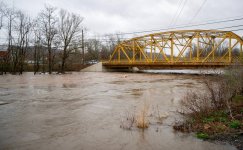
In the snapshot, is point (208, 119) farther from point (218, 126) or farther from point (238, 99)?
point (238, 99)

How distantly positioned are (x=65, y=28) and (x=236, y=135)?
1883 inches

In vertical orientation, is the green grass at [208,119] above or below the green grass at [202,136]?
above

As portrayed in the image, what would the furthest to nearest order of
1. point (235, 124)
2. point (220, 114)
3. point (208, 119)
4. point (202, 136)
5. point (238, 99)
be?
1. point (238, 99)
2. point (220, 114)
3. point (208, 119)
4. point (235, 124)
5. point (202, 136)

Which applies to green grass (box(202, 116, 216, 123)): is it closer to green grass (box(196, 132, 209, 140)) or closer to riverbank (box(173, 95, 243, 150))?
riverbank (box(173, 95, 243, 150))

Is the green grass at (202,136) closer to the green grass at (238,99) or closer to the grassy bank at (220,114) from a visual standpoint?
the grassy bank at (220,114)

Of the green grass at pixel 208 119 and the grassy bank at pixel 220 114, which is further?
the green grass at pixel 208 119

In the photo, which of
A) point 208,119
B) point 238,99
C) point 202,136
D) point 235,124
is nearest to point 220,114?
point 208,119

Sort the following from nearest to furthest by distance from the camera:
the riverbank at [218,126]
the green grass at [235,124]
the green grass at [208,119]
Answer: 1. the riverbank at [218,126]
2. the green grass at [235,124]
3. the green grass at [208,119]

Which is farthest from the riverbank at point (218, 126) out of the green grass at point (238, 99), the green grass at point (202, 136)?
the green grass at point (238, 99)

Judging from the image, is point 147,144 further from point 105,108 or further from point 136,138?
point 105,108

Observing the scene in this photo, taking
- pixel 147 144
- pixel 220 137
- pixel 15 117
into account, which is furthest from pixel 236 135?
pixel 15 117

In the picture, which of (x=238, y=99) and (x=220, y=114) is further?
(x=238, y=99)

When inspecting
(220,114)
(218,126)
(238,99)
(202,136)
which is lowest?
(202,136)

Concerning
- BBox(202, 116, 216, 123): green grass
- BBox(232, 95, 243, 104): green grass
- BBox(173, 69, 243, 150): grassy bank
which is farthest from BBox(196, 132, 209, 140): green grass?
BBox(232, 95, 243, 104): green grass
